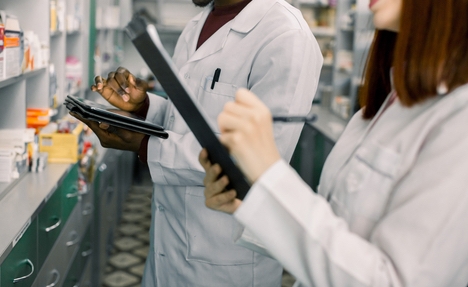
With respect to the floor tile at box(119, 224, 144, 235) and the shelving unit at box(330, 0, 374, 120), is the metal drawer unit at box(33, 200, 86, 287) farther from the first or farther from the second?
the shelving unit at box(330, 0, 374, 120)

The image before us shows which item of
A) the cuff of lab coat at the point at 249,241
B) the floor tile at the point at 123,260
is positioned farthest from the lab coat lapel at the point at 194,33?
the floor tile at the point at 123,260

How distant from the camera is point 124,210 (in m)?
5.65

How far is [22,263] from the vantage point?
178 cm

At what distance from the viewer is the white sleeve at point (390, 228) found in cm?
79

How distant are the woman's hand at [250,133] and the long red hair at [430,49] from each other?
221 millimetres

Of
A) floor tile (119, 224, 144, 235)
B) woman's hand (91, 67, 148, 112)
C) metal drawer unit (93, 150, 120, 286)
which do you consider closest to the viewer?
woman's hand (91, 67, 148, 112)

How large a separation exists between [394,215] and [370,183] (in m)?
0.10

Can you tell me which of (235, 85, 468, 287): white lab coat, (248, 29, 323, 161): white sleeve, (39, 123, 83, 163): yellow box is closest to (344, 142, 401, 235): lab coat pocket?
(235, 85, 468, 287): white lab coat

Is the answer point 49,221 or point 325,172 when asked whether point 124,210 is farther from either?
point 325,172

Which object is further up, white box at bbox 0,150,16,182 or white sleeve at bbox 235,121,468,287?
white sleeve at bbox 235,121,468,287

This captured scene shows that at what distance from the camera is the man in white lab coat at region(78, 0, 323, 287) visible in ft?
5.12

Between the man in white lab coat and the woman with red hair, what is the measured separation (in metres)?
0.65

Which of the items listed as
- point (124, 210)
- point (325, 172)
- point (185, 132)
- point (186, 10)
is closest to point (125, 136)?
point (185, 132)

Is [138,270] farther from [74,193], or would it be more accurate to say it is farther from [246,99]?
[246,99]
